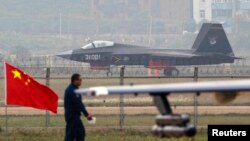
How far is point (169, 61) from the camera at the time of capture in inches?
3226

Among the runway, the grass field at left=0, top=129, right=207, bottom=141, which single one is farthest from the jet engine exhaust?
the runway

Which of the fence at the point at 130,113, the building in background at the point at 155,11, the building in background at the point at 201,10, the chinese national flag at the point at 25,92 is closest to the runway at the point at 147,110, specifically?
the fence at the point at 130,113

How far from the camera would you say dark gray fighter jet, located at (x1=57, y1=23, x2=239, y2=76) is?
79.4 m

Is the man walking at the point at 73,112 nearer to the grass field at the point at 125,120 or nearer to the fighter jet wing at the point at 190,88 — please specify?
the grass field at the point at 125,120

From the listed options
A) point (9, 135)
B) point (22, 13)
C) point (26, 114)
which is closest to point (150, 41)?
point (22, 13)

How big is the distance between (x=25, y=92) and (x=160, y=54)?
6141 centimetres

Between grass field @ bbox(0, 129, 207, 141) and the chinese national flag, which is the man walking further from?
grass field @ bbox(0, 129, 207, 141)

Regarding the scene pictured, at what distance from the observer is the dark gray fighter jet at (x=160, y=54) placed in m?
79.4

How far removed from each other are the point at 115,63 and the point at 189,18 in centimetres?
6864

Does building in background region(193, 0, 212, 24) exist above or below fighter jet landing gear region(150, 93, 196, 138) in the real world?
above

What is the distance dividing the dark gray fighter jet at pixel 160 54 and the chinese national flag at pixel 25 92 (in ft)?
182

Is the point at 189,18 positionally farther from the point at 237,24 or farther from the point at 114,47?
the point at 114,47

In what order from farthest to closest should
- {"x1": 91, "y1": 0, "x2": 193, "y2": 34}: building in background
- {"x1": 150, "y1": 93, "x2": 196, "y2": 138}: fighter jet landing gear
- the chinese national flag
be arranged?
{"x1": 91, "y1": 0, "x2": 193, "y2": 34}: building in background < the chinese national flag < {"x1": 150, "y1": 93, "x2": 196, "y2": 138}: fighter jet landing gear

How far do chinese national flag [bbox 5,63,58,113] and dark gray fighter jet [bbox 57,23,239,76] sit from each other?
55.4 meters
